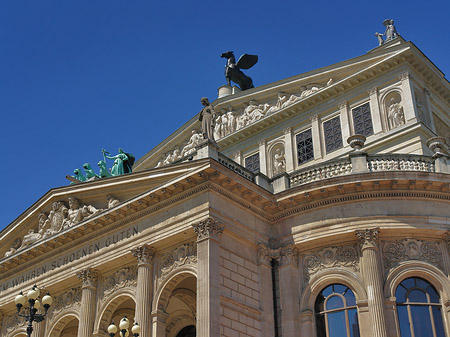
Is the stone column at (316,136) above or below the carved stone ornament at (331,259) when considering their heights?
above

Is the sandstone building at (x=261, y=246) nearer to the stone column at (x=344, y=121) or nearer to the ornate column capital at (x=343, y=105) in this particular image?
the stone column at (x=344, y=121)

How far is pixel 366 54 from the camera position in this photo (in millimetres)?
30812

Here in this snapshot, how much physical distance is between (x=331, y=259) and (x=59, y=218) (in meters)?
12.5

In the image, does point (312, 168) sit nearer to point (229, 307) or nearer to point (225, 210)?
point (225, 210)

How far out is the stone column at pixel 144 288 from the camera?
22938 mm

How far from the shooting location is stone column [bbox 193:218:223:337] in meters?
20.8

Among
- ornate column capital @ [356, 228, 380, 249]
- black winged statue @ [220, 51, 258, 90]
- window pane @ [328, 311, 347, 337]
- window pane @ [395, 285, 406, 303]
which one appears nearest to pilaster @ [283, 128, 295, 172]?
black winged statue @ [220, 51, 258, 90]

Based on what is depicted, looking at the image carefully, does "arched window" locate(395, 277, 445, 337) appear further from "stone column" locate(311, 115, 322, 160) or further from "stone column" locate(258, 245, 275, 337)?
"stone column" locate(311, 115, 322, 160)

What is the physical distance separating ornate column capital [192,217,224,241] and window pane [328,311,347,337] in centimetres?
509

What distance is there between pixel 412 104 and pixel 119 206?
44.7ft

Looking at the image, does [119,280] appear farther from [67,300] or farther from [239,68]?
[239,68]

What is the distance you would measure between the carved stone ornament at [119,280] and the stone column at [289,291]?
5703mm

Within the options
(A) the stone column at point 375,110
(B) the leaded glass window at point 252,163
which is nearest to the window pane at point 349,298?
(A) the stone column at point 375,110

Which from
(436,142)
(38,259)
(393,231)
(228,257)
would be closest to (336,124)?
(436,142)
